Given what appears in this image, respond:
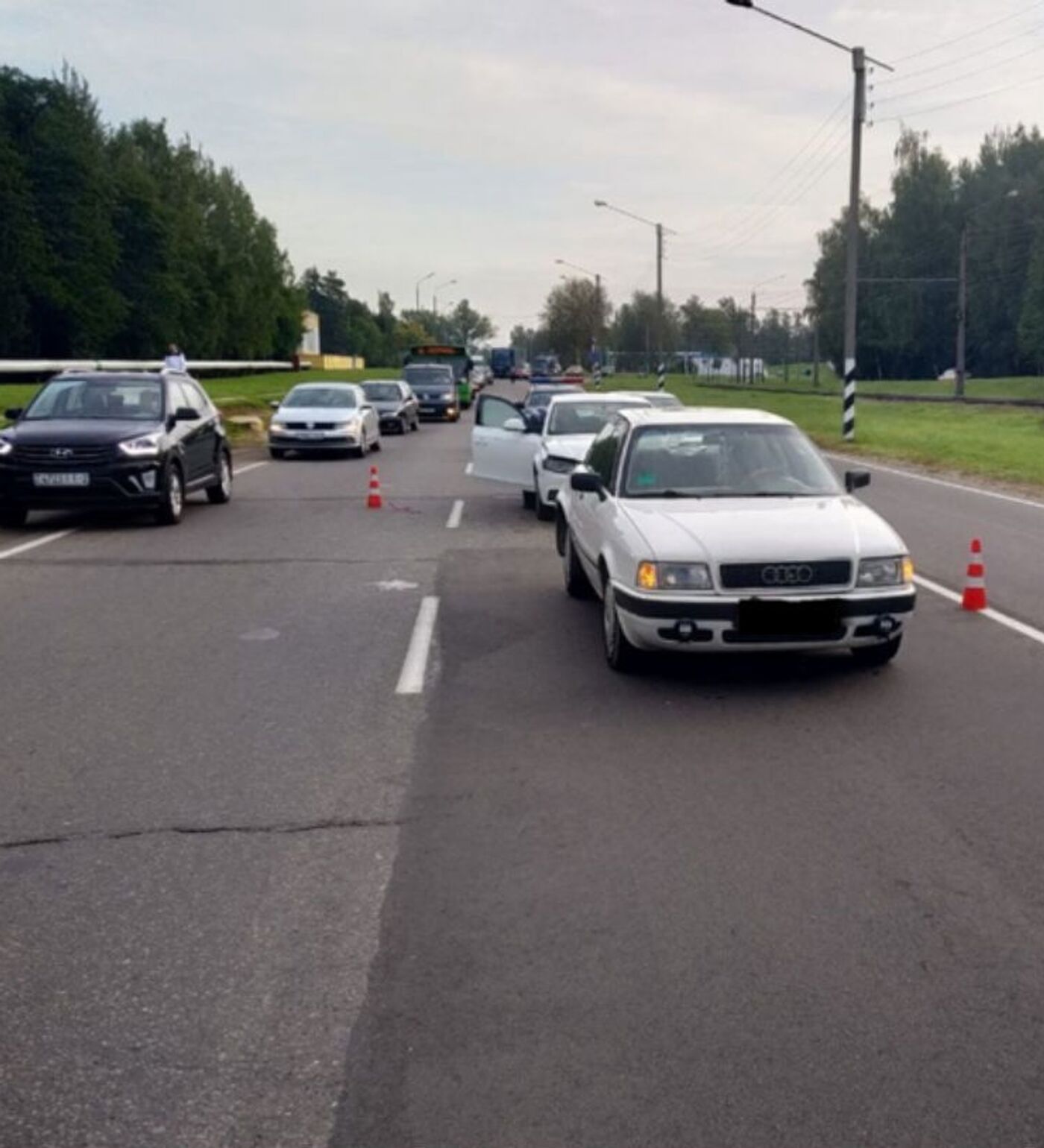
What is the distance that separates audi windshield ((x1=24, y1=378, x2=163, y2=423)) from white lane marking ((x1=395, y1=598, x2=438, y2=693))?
6533 mm

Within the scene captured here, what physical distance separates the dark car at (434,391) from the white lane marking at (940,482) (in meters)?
19.1

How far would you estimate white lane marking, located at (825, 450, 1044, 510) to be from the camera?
62.1 ft

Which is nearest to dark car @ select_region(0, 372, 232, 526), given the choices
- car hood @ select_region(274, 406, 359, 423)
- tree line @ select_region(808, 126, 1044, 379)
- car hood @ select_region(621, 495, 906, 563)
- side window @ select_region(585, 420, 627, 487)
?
side window @ select_region(585, 420, 627, 487)

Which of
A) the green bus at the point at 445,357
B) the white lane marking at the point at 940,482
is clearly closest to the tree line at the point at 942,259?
the green bus at the point at 445,357

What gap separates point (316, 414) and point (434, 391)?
1902cm

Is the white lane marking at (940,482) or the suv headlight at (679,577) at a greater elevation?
the suv headlight at (679,577)

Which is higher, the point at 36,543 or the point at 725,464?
the point at 725,464

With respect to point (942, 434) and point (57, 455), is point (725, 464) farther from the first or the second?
point (942, 434)

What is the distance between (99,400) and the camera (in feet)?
52.8

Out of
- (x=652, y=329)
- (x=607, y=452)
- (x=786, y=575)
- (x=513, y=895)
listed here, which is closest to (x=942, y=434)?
(x=607, y=452)

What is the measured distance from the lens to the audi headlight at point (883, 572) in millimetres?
7590

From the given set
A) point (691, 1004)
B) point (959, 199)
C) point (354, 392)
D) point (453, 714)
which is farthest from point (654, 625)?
point (959, 199)

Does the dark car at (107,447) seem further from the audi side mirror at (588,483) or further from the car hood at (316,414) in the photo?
the car hood at (316,414)

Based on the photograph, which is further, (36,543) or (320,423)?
(320,423)
